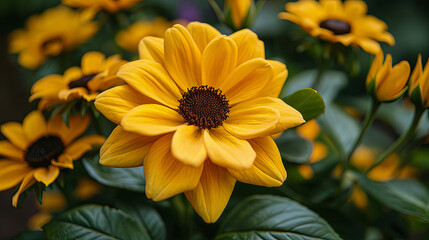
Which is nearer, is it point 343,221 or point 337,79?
point 343,221

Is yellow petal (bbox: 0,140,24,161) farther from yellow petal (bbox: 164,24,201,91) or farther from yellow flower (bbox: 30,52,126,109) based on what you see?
yellow petal (bbox: 164,24,201,91)

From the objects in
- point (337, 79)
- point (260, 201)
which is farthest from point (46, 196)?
point (337, 79)

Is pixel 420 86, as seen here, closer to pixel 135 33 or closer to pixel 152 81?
pixel 152 81

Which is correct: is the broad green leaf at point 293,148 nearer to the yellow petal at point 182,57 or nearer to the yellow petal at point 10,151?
the yellow petal at point 182,57

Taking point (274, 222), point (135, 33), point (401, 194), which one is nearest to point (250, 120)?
point (274, 222)

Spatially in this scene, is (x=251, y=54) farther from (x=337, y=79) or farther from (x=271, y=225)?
(x=337, y=79)

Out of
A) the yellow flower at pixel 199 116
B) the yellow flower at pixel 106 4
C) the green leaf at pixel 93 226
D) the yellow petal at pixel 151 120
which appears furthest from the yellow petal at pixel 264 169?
the yellow flower at pixel 106 4
